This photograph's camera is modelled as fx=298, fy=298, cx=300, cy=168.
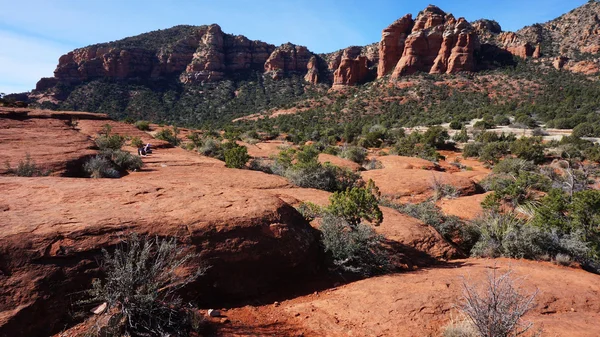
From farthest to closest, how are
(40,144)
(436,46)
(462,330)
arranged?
(436,46) → (40,144) → (462,330)

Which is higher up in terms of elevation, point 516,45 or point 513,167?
point 516,45

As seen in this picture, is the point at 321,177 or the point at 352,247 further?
the point at 321,177

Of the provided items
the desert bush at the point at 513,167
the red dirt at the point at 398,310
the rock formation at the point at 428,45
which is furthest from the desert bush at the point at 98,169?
the rock formation at the point at 428,45

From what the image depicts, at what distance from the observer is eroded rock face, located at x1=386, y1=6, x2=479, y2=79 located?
65.2 m

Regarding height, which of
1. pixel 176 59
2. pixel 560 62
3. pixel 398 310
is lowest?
pixel 398 310

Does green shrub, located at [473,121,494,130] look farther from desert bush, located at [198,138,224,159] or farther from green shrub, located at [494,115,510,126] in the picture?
desert bush, located at [198,138,224,159]

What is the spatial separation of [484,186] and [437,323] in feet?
43.6

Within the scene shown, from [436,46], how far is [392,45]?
34.3 feet

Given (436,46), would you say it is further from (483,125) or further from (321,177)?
(321,177)

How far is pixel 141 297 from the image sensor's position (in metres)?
3.13

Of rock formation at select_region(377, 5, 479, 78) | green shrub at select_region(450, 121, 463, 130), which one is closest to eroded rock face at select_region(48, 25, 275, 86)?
rock formation at select_region(377, 5, 479, 78)

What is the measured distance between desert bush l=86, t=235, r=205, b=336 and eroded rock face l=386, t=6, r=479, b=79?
7332 centimetres

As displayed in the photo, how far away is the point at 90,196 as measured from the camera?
4.77 m

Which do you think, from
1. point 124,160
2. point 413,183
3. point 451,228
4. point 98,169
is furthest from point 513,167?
point 98,169
